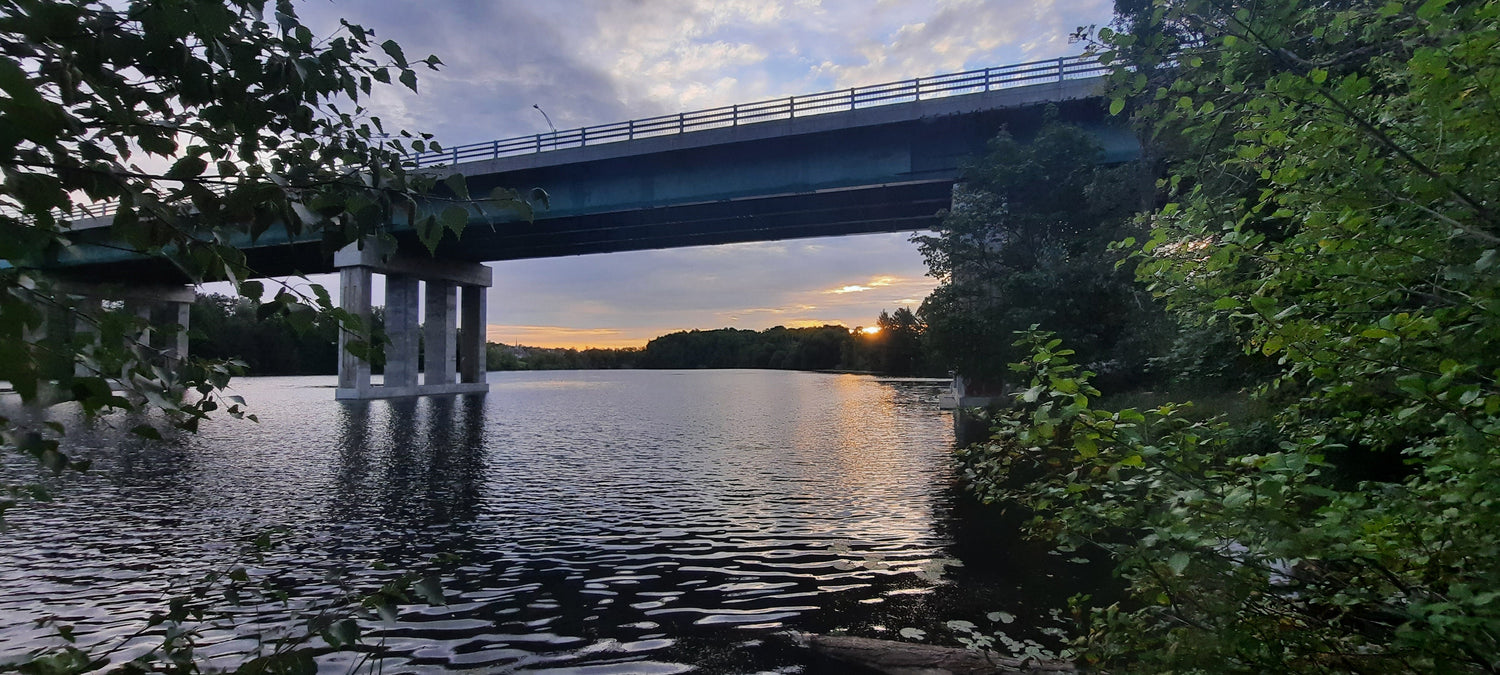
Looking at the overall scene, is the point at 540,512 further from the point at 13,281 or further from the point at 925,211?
the point at 925,211

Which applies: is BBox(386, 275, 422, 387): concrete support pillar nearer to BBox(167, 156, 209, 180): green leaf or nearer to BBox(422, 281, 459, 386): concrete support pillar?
BBox(422, 281, 459, 386): concrete support pillar

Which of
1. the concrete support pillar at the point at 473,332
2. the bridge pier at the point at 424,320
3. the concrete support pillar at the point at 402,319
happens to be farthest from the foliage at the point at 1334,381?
the concrete support pillar at the point at 473,332

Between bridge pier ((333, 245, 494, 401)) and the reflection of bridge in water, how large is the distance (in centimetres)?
21

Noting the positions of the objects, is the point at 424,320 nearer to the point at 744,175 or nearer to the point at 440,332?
the point at 440,332

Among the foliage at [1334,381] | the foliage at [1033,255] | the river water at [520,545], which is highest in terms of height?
the foliage at [1033,255]

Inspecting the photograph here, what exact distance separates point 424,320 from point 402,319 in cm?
760

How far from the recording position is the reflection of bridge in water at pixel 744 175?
115 ft

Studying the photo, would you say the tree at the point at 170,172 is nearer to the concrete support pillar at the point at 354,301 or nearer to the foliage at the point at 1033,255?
the foliage at the point at 1033,255

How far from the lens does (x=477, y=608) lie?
367 inches

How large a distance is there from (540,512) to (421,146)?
1333cm

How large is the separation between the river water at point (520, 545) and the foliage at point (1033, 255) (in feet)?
22.6

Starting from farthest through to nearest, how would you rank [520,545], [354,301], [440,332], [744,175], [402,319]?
[440,332]
[402,319]
[354,301]
[744,175]
[520,545]

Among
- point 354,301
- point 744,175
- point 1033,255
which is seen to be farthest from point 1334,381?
point 354,301

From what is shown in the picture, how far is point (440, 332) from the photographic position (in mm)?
64875
